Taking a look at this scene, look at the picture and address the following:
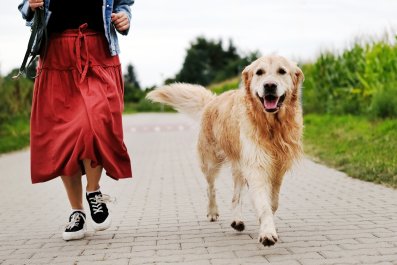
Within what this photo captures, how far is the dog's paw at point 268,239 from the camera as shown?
14.4 ft

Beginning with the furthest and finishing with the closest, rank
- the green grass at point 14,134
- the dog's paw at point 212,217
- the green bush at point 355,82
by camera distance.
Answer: the green grass at point 14,134 < the green bush at point 355,82 < the dog's paw at point 212,217

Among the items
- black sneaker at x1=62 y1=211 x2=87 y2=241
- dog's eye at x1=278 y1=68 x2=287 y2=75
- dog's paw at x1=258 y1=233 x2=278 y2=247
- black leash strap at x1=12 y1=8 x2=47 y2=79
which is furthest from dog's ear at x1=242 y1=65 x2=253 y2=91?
black sneaker at x1=62 y1=211 x2=87 y2=241

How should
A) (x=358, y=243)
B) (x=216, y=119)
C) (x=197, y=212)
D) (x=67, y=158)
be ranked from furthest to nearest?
1. (x=197, y=212)
2. (x=216, y=119)
3. (x=67, y=158)
4. (x=358, y=243)

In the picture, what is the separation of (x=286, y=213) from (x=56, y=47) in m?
2.91

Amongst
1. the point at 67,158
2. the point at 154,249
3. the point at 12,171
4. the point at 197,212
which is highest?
the point at 67,158

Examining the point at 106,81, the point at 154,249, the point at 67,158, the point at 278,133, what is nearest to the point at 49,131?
the point at 67,158

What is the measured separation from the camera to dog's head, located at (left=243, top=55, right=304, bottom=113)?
193 inches

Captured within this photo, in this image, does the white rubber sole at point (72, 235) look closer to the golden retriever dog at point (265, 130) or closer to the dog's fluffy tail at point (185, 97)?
the golden retriever dog at point (265, 130)

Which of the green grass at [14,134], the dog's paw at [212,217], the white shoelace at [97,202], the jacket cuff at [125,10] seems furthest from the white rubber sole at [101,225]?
the green grass at [14,134]

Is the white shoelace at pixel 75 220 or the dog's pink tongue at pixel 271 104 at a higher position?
the dog's pink tongue at pixel 271 104

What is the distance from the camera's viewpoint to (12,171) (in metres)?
12.2

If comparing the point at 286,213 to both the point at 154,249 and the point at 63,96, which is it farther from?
the point at 63,96

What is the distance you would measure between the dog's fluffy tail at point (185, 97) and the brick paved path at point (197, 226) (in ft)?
1.14

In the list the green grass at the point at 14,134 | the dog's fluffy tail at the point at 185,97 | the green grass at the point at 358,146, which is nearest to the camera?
the dog's fluffy tail at the point at 185,97
